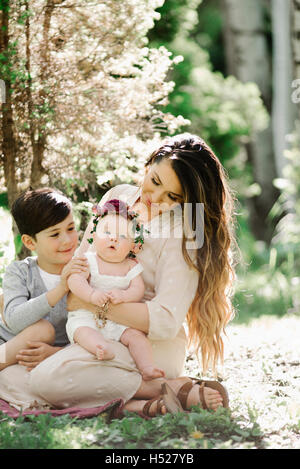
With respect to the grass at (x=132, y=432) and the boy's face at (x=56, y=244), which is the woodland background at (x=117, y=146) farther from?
the boy's face at (x=56, y=244)

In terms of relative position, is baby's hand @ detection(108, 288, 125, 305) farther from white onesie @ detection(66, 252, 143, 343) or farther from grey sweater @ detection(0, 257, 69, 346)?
grey sweater @ detection(0, 257, 69, 346)

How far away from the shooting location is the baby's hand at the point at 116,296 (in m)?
2.97

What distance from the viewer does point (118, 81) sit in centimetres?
459

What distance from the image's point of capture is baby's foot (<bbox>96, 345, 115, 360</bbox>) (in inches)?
113

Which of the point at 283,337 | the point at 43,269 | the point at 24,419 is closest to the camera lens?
the point at 24,419

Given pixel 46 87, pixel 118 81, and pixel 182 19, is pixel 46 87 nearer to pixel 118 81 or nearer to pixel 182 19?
pixel 118 81

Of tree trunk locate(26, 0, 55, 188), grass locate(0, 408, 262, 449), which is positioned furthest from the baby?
tree trunk locate(26, 0, 55, 188)

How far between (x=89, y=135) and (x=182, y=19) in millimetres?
2884

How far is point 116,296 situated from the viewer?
2988mm

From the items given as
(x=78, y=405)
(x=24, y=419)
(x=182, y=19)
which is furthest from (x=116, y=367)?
(x=182, y=19)

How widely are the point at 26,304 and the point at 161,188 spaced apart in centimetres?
84

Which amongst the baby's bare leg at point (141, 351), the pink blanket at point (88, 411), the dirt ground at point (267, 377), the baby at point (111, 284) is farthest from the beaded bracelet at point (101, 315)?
the dirt ground at point (267, 377)

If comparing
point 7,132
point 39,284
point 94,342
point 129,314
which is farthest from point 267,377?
point 7,132

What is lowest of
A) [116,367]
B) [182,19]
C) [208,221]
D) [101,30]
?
[116,367]
